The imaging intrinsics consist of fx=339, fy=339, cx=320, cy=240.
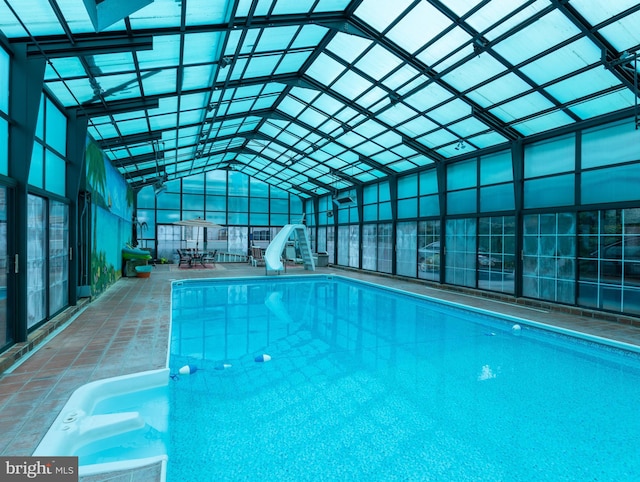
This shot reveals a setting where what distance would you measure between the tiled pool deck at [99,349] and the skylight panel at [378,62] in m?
5.27

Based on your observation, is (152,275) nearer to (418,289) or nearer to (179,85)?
(179,85)

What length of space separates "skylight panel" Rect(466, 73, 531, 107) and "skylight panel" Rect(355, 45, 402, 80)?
1.72m

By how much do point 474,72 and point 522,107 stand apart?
1403mm

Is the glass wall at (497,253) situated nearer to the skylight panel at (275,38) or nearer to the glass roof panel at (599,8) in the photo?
the glass roof panel at (599,8)

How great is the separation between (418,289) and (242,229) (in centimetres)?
1139

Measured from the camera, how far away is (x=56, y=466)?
6.70ft

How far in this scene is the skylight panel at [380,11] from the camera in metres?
5.13

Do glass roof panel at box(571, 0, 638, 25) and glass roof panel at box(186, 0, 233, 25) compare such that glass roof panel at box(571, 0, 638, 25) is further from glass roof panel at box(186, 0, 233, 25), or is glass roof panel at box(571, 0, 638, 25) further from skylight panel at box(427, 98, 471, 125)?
glass roof panel at box(186, 0, 233, 25)

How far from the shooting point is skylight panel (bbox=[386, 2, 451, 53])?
5074 millimetres

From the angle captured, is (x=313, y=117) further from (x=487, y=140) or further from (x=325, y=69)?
(x=487, y=140)

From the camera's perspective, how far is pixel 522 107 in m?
6.68

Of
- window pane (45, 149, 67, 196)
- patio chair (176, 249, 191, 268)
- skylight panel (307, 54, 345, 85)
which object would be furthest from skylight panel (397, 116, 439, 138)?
patio chair (176, 249, 191, 268)

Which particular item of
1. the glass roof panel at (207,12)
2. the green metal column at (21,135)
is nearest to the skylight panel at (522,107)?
the glass roof panel at (207,12)

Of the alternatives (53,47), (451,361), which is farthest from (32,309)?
(451,361)
